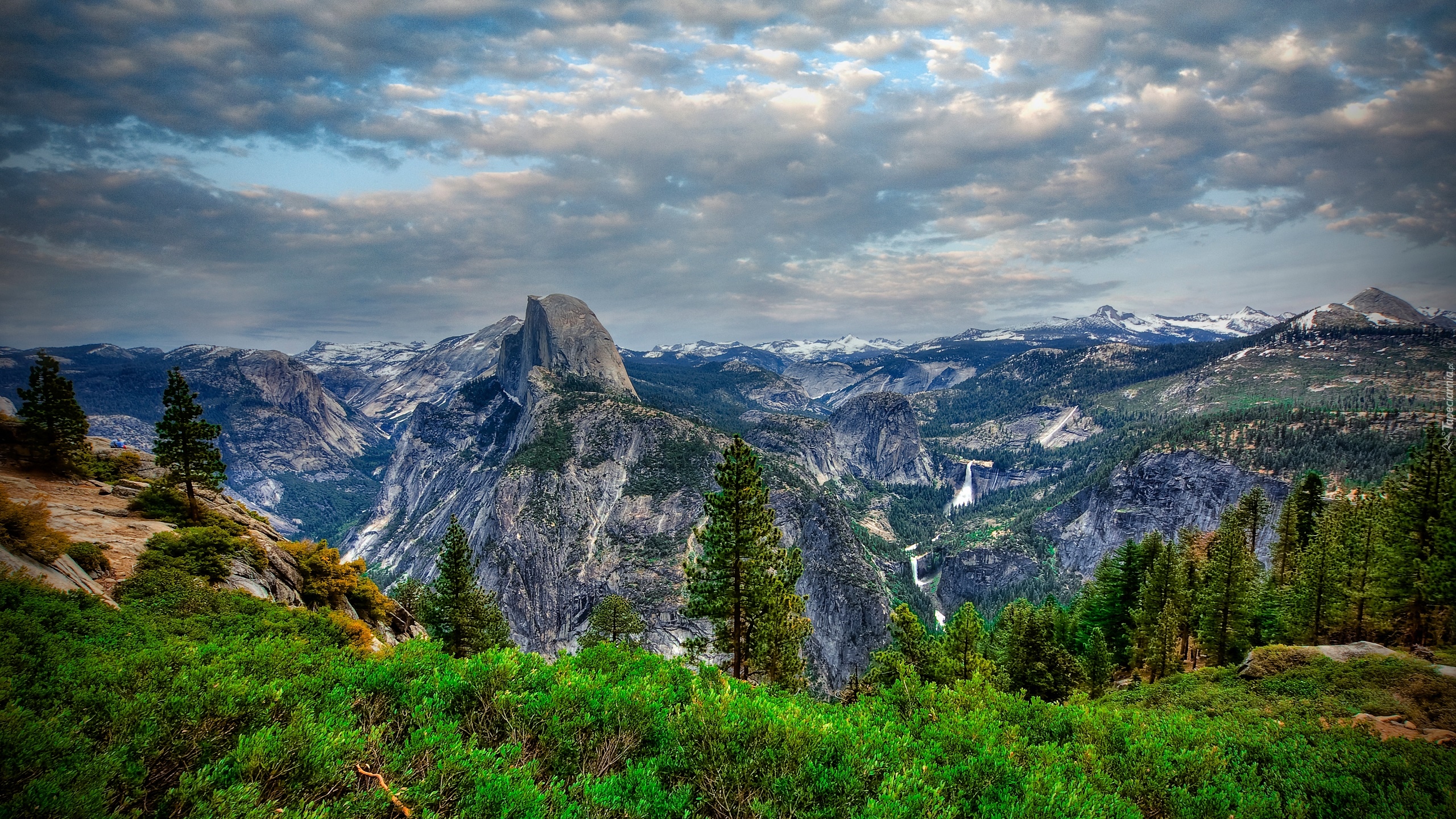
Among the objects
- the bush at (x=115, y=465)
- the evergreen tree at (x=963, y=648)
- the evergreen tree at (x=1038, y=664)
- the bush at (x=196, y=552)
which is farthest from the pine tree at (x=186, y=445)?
the evergreen tree at (x=1038, y=664)

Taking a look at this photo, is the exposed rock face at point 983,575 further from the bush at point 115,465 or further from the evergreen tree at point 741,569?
the bush at point 115,465

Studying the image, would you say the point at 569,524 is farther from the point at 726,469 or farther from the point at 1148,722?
the point at 1148,722

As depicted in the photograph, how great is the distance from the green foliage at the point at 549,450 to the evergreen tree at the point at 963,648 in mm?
136618

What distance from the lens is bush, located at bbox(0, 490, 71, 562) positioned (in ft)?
48.8

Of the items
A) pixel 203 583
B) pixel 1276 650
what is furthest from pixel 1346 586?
pixel 203 583

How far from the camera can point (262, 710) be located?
720cm

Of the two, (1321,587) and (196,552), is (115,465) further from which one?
(1321,587)

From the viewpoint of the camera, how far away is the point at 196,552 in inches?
890

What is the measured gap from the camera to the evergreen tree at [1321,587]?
3609 cm

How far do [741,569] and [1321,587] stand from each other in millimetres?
42804

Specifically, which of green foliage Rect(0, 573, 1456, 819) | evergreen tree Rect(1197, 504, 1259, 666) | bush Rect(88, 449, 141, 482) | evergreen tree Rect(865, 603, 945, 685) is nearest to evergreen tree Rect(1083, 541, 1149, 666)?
evergreen tree Rect(1197, 504, 1259, 666)

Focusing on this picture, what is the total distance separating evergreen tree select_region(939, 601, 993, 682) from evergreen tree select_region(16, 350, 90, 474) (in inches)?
2090

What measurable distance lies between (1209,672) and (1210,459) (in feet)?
614

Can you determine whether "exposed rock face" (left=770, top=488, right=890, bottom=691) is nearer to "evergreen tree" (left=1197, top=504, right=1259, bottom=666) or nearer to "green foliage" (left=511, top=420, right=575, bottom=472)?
"green foliage" (left=511, top=420, right=575, bottom=472)
